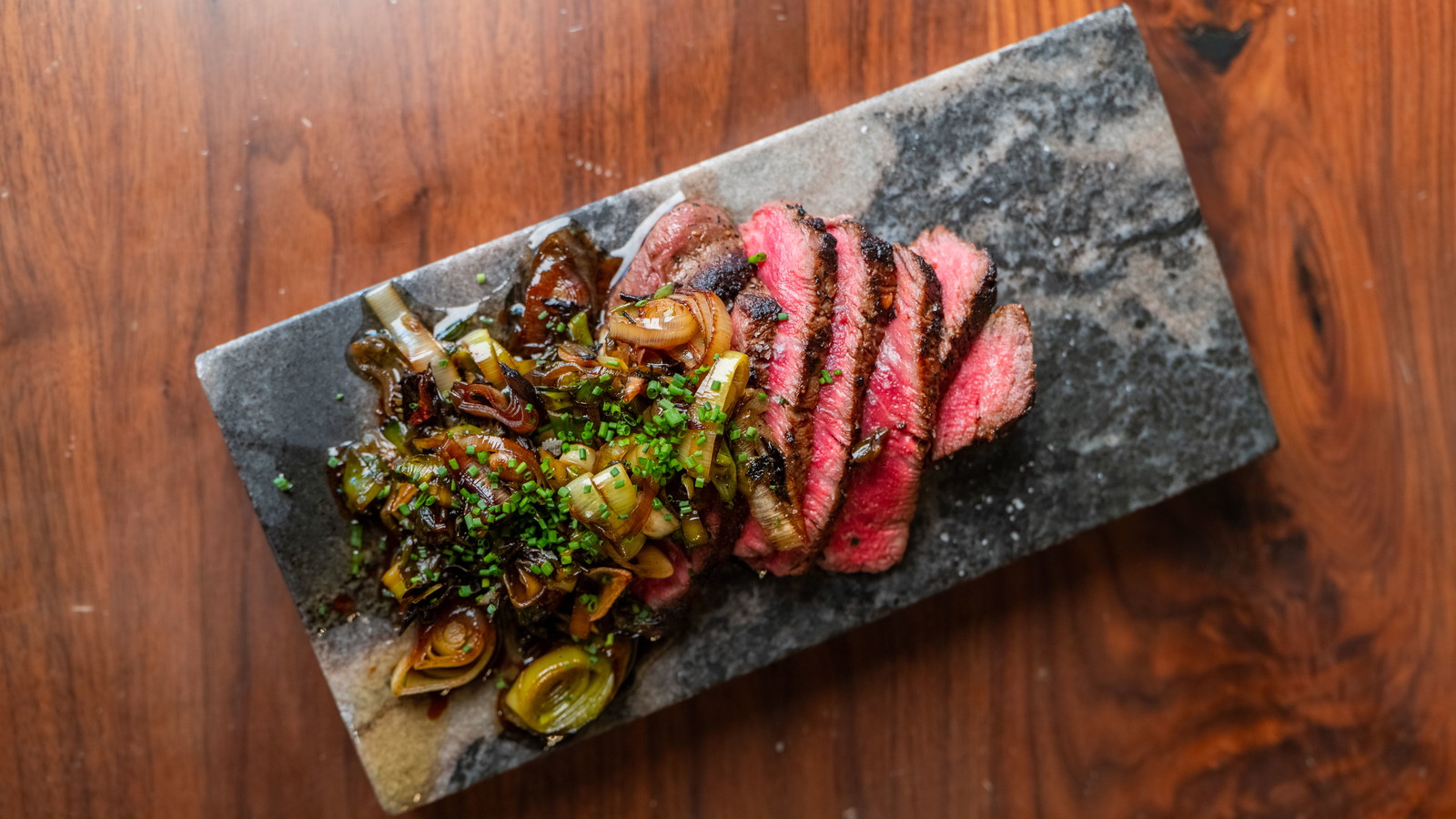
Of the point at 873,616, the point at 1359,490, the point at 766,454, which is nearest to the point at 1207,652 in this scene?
the point at 1359,490

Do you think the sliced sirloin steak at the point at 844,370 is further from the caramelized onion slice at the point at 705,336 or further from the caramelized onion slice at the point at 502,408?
the caramelized onion slice at the point at 502,408

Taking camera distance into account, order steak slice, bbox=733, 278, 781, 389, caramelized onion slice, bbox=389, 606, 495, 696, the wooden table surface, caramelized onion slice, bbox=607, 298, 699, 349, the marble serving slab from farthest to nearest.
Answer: the wooden table surface < the marble serving slab < caramelized onion slice, bbox=389, 606, 495, 696 < steak slice, bbox=733, 278, 781, 389 < caramelized onion slice, bbox=607, 298, 699, 349

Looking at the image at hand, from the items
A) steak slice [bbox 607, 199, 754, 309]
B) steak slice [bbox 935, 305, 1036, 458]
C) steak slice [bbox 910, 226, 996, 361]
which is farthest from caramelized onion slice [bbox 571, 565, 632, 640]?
steak slice [bbox 910, 226, 996, 361]

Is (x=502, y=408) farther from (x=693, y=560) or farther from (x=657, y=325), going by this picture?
(x=693, y=560)

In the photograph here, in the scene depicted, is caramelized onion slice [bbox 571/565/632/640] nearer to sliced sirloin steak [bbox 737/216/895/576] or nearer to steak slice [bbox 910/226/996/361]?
sliced sirloin steak [bbox 737/216/895/576]

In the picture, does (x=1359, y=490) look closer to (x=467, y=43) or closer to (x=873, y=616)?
(x=873, y=616)

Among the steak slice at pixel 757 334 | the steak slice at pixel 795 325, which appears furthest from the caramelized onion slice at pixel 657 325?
the steak slice at pixel 795 325
